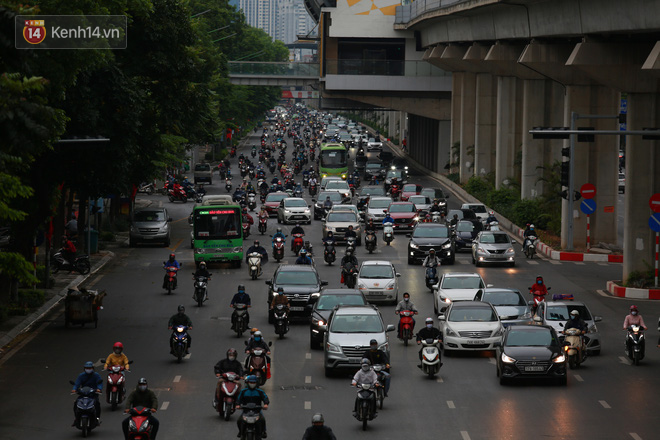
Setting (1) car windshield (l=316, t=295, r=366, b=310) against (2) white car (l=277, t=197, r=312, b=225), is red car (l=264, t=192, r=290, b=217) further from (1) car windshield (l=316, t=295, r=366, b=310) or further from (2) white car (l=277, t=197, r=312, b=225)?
(1) car windshield (l=316, t=295, r=366, b=310)

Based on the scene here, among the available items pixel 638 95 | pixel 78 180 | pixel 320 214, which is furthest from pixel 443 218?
pixel 78 180

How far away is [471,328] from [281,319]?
17.8 ft

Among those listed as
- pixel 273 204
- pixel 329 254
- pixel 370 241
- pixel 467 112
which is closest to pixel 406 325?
pixel 329 254

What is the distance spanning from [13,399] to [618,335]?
16.6m

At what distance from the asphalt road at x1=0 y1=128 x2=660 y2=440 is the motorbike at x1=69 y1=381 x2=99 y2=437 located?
0.29m

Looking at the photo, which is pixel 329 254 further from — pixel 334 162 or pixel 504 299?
pixel 334 162

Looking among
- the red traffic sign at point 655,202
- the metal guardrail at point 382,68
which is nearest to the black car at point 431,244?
the red traffic sign at point 655,202

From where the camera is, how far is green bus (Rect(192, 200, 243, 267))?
154ft

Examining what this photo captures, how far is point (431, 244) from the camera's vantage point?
4819 centimetres

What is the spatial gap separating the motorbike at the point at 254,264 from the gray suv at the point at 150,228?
13.0 m

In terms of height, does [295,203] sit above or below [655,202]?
below

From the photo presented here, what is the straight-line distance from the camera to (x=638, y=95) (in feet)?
137

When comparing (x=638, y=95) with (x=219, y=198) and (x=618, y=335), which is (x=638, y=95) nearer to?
(x=618, y=335)

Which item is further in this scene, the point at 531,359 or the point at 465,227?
the point at 465,227
